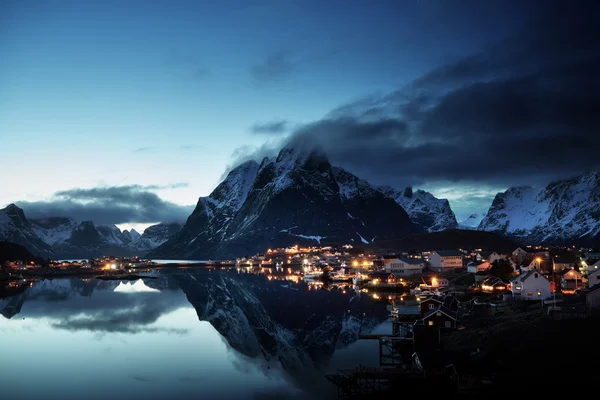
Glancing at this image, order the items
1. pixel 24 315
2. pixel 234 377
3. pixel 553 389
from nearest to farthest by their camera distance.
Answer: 1. pixel 553 389
2. pixel 234 377
3. pixel 24 315

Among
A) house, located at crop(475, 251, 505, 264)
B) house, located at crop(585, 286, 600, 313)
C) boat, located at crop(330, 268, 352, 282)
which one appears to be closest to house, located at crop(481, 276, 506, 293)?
house, located at crop(585, 286, 600, 313)

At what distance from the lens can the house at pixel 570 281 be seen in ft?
207

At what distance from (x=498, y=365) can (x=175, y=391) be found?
1903 centimetres

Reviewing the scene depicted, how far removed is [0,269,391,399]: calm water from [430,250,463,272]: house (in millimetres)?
50362

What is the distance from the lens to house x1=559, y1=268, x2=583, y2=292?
62969 millimetres

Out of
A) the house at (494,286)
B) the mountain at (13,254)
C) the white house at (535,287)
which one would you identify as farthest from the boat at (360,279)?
the mountain at (13,254)

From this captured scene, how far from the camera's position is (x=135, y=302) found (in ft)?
255

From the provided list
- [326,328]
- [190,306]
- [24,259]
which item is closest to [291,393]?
[326,328]

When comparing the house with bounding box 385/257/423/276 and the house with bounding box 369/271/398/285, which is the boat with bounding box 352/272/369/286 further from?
the house with bounding box 385/257/423/276

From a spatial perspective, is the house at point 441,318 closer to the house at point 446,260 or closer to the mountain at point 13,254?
the house at point 446,260

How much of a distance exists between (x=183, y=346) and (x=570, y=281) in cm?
4995

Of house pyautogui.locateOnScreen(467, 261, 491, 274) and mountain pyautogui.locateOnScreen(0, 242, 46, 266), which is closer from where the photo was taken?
house pyautogui.locateOnScreen(467, 261, 491, 274)

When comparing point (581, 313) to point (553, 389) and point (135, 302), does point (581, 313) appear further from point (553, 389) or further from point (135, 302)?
point (135, 302)

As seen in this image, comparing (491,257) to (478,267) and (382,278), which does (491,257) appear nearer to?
(478,267)
